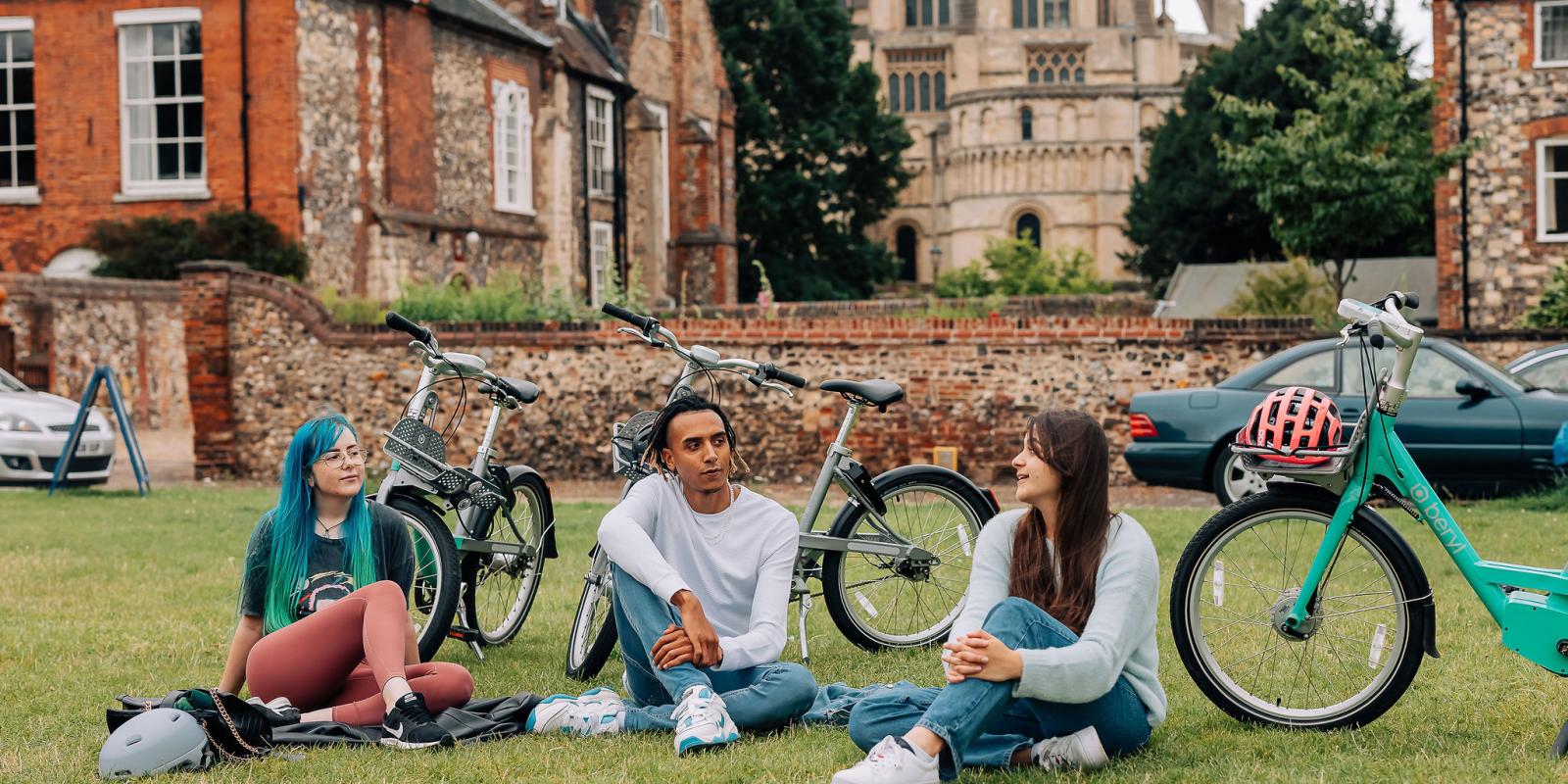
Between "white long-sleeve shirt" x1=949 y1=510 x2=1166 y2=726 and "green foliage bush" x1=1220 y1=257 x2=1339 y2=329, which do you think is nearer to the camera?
"white long-sleeve shirt" x1=949 y1=510 x2=1166 y2=726

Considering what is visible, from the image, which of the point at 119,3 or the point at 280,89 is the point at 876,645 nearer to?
the point at 280,89

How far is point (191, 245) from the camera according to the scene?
24.4 metres

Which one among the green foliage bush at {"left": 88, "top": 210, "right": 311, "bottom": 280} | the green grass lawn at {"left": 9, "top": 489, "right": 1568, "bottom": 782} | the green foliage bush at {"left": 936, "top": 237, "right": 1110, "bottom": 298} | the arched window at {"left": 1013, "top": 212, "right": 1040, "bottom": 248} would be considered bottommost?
the green grass lawn at {"left": 9, "top": 489, "right": 1568, "bottom": 782}

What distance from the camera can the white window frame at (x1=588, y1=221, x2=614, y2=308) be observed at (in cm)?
3544

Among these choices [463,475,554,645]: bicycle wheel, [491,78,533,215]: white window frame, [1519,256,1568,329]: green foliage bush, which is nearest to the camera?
[463,475,554,645]: bicycle wheel

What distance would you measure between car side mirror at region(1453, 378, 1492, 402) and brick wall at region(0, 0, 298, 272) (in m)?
17.4

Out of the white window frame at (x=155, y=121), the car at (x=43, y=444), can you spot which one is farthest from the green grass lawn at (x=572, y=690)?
the white window frame at (x=155, y=121)

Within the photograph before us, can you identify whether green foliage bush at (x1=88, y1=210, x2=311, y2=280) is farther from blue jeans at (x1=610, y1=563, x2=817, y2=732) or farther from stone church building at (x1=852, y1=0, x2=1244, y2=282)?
stone church building at (x1=852, y1=0, x2=1244, y2=282)

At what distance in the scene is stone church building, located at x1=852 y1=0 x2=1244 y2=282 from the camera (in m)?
97.8

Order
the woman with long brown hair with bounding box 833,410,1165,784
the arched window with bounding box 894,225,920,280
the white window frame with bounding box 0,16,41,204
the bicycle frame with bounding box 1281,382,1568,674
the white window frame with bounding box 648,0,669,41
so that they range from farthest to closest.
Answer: the arched window with bounding box 894,225,920,280
the white window frame with bounding box 648,0,669,41
the white window frame with bounding box 0,16,41,204
the bicycle frame with bounding box 1281,382,1568,674
the woman with long brown hair with bounding box 833,410,1165,784

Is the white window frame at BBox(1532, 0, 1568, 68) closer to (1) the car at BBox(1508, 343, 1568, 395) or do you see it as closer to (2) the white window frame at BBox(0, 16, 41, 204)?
(1) the car at BBox(1508, 343, 1568, 395)

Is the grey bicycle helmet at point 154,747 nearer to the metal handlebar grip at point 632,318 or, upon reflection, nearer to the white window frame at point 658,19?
the metal handlebar grip at point 632,318

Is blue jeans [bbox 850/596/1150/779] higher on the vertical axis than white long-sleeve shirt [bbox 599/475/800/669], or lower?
lower

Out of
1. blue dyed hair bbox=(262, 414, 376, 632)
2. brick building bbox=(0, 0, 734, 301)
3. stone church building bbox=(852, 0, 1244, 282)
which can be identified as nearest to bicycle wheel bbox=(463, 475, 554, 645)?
blue dyed hair bbox=(262, 414, 376, 632)
